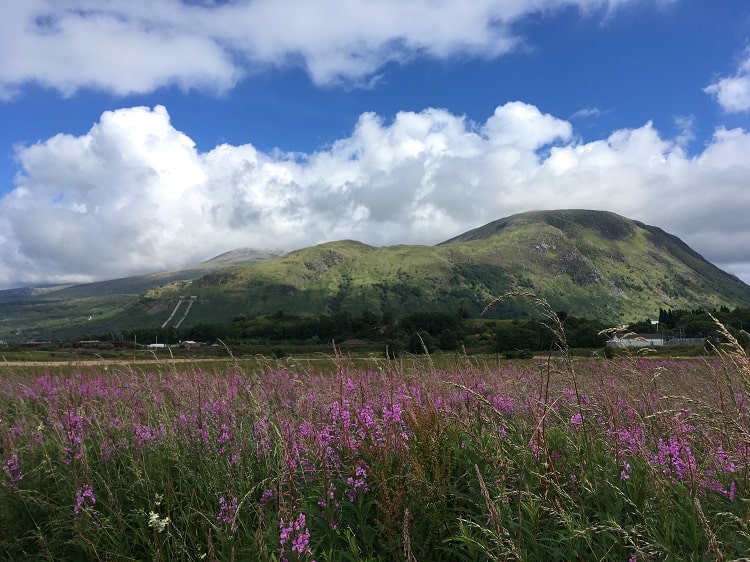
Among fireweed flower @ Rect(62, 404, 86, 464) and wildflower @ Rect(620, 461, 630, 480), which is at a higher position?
wildflower @ Rect(620, 461, 630, 480)

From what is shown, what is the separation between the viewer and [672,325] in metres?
140

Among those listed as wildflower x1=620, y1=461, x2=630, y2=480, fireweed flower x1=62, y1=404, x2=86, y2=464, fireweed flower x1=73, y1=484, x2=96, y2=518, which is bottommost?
fireweed flower x1=73, y1=484, x2=96, y2=518

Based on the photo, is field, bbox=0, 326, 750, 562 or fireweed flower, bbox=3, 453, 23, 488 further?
fireweed flower, bbox=3, 453, 23, 488

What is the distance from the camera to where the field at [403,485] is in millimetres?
3479

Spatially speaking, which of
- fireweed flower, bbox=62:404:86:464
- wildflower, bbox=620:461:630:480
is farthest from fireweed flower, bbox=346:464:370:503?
fireweed flower, bbox=62:404:86:464

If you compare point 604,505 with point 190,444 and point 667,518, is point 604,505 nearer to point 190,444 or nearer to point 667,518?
point 667,518

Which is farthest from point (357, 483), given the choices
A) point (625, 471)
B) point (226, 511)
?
point (625, 471)

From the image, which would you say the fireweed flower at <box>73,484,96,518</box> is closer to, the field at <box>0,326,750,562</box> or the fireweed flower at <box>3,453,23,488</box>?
the field at <box>0,326,750,562</box>

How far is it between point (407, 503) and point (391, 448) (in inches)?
23.9

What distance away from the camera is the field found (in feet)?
11.4

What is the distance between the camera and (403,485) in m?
3.93

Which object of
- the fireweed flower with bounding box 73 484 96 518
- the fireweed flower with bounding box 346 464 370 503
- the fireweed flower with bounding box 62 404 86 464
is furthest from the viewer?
the fireweed flower with bounding box 62 404 86 464

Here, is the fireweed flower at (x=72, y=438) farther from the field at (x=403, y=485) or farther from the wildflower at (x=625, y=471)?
the wildflower at (x=625, y=471)

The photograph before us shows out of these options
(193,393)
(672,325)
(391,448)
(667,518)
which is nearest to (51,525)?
(193,393)
